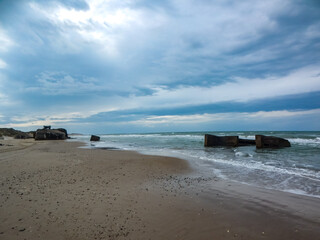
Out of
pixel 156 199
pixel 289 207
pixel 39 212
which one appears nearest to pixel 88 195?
Result: pixel 39 212

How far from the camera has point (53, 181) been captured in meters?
6.40

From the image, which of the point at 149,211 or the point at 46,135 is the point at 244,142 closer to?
the point at 149,211

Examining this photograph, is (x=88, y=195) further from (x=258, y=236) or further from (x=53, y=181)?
(x=258, y=236)

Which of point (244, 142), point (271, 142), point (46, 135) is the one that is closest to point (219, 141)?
point (244, 142)

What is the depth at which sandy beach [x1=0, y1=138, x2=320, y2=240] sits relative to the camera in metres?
3.30

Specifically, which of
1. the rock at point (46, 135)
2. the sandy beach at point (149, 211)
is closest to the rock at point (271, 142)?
the sandy beach at point (149, 211)

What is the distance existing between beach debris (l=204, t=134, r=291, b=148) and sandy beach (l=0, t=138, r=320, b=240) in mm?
16424

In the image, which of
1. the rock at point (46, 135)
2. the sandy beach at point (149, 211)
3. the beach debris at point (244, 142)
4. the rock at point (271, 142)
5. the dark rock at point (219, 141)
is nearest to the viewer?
the sandy beach at point (149, 211)

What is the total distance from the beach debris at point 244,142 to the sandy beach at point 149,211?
16.4 metres

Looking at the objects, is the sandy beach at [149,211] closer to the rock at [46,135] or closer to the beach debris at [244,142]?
the beach debris at [244,142]

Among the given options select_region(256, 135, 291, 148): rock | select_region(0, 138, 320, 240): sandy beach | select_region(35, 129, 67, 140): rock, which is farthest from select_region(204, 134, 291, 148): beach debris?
select_region(35, 129, 67, 140): rock

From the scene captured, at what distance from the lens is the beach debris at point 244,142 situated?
800 inches

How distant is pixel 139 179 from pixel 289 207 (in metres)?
4.75

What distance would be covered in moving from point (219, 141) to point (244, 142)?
3.44m
